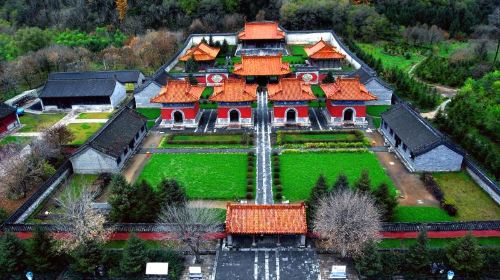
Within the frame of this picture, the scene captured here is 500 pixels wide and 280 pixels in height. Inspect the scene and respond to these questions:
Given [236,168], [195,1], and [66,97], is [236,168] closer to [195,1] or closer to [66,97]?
[66,97]

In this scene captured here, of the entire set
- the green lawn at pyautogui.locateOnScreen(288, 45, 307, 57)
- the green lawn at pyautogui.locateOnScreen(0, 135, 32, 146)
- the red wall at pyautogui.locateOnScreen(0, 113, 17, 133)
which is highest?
the red wall at pyautogui.locateOnScreen(0, 113, 17, 133)

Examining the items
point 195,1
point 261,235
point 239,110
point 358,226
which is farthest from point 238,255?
point 195,1

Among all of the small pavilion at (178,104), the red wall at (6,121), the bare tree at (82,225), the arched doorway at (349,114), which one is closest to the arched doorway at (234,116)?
the small pavilion at (178,104)

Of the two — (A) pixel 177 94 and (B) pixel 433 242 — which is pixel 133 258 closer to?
(B) pixel 433 242

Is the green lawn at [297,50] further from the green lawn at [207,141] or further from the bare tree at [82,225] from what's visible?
the bare tree at [82,225]

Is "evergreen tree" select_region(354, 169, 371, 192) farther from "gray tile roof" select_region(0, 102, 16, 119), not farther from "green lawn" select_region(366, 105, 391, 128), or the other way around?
"gray tile roof" select_region(0, 102, 16, 119)

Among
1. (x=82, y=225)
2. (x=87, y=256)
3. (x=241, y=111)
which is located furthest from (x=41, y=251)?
(x=241, y=111)

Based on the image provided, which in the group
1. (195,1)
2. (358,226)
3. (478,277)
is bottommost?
(478,277)

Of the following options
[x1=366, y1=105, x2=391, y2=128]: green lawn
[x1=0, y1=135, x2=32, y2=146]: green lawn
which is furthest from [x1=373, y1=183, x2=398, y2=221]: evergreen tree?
[x1=0, y1=135, x2=32, y2=146]: green lawn
